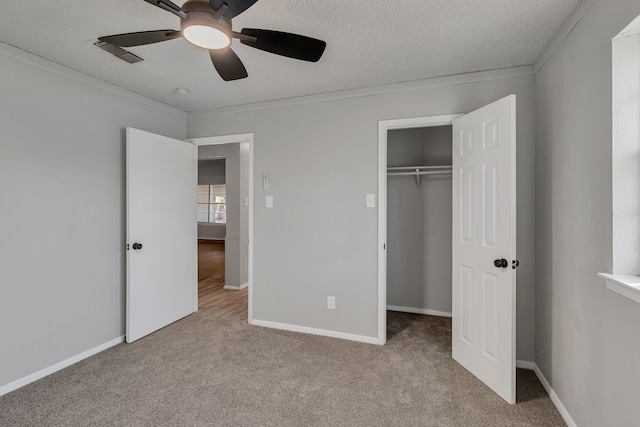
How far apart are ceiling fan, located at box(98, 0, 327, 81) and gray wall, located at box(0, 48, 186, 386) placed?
4.21 feet

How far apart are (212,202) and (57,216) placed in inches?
303

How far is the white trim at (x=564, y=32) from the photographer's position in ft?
5.69

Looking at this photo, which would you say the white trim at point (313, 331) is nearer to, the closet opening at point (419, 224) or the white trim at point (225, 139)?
the closet opening at point (419, 224)

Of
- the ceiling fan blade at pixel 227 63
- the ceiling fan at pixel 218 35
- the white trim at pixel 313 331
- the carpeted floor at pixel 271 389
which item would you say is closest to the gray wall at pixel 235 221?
the white trim at pixel 313 331

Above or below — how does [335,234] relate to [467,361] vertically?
above

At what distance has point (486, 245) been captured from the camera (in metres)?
A: 2.35

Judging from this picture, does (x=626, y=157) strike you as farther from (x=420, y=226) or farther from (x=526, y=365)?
(x=420, y=226)

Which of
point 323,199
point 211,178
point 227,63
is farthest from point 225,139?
point 211,178

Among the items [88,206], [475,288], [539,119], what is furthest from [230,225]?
[539,119]

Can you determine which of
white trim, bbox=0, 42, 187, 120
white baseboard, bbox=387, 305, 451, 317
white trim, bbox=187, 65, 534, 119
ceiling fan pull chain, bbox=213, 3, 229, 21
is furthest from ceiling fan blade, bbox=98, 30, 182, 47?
white baseboard, bbox=387, 305, 451, 317

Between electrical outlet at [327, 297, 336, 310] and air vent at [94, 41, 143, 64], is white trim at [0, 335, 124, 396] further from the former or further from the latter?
air vent at [94, 41, 143, 64]

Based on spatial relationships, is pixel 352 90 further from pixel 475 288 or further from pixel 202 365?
pixel 202 365

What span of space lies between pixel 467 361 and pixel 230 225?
3791 millimetres

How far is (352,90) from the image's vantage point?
3.10 m
